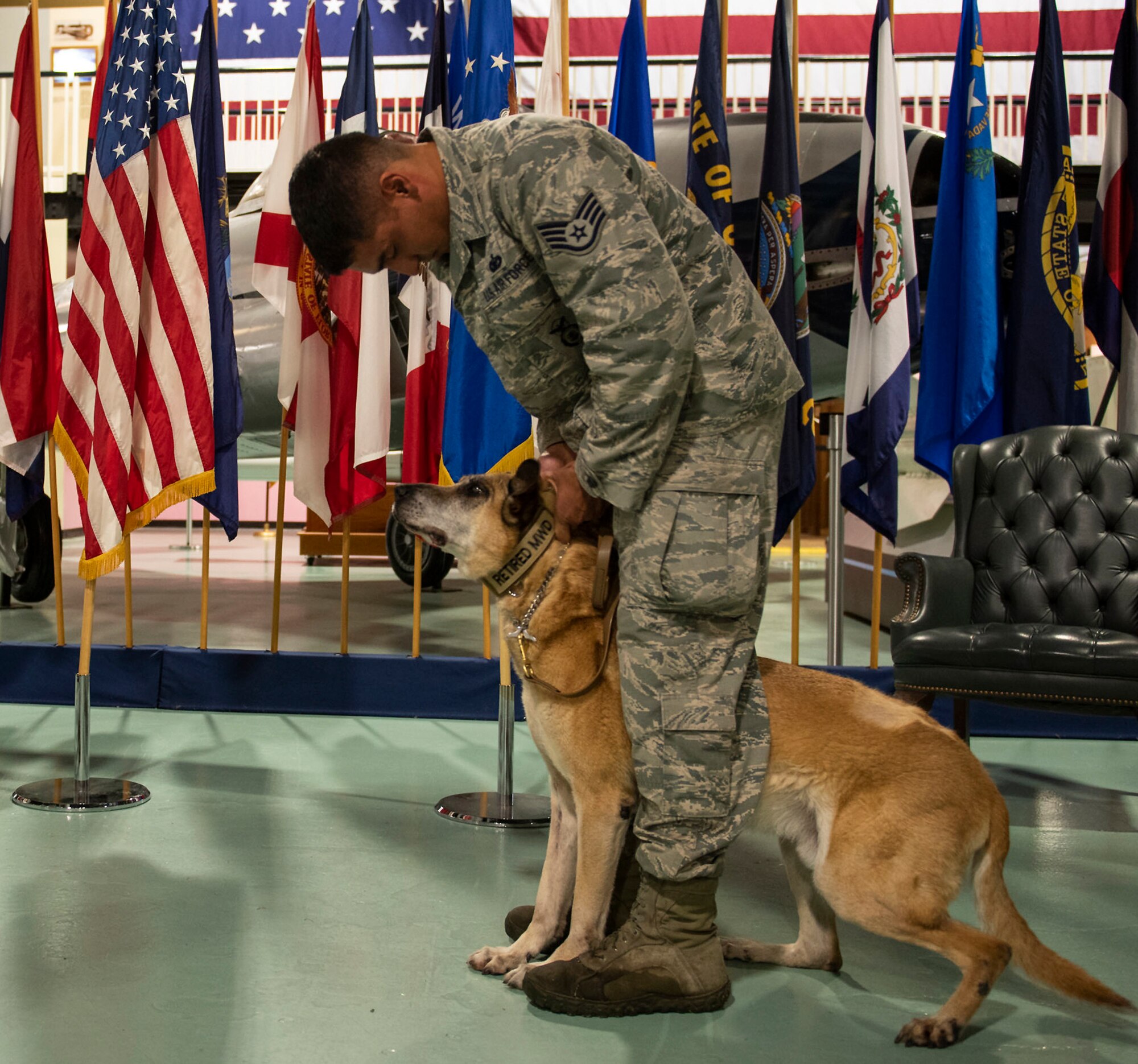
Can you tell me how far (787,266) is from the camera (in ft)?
13.2

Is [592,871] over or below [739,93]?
below

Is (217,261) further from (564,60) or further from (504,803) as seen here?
(504,803)

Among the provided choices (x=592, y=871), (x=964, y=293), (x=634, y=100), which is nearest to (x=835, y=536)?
(x=964, y=293)

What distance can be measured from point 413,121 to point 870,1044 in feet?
26.1

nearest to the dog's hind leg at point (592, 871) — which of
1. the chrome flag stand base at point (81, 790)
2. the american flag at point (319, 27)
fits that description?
the chrome flag stand base at point (81, 790)

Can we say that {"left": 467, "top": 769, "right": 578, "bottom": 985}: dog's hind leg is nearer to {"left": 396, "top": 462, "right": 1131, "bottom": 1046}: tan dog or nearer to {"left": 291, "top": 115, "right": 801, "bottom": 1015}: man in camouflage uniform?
{"left": 396, "top": 462, "right": 1131, "bottom": 1046}: tan dog

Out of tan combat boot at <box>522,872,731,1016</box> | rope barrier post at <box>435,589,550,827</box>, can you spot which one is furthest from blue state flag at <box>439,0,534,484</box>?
tan combat boot at <box>522,872,731,1016</box>

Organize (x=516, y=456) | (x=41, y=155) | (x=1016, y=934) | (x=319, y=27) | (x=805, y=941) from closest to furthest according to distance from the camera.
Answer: (x=1016, y=934)
(x=805, y=941)
(x=516, y=456)
(x=41, y=155)
(x=319, y=27)

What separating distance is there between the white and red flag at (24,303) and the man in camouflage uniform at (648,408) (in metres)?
2.33

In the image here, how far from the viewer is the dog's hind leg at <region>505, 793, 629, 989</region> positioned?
1983mm

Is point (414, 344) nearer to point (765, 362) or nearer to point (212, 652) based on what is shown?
point (212, 652)

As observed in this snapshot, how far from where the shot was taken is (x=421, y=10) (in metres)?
8.26

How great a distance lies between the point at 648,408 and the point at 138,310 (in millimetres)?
2247

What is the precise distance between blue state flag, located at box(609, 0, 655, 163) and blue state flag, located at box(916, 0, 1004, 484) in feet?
4.06
